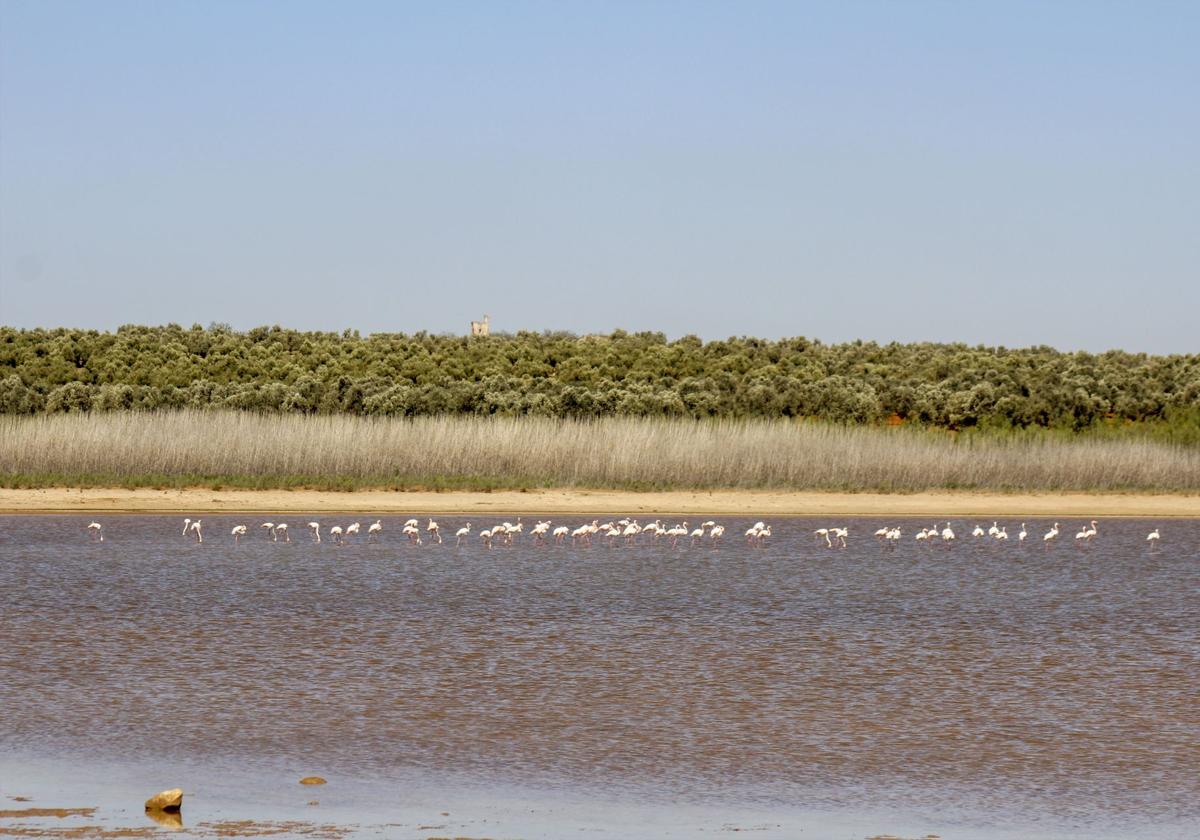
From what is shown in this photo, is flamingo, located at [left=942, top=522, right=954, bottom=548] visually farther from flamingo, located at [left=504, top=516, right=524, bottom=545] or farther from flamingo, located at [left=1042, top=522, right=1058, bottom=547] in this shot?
flamingo, located at [left=504, top=516, right=524, bottom=545]

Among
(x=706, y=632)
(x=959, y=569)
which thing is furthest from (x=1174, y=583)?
(x=706, y=632)

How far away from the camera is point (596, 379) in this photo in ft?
214

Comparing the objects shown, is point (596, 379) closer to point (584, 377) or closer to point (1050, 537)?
point (584, 377)

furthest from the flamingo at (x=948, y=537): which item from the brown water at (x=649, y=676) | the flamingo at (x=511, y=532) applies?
the flamingo at (x=511, y=532)

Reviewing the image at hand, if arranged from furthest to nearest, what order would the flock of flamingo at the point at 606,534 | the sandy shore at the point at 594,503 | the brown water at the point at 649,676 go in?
the sandy shore at the point at 594,503, the flock of flamingo at the point at 606,534, the brown water at the point at 649,676

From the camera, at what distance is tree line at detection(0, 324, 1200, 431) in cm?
4988

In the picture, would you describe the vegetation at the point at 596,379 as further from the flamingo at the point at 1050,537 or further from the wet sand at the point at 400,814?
the wet sand at the point at 400,814

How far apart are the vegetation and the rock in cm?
3170

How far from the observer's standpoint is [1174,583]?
65.6 feet

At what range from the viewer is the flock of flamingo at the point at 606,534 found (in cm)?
2442

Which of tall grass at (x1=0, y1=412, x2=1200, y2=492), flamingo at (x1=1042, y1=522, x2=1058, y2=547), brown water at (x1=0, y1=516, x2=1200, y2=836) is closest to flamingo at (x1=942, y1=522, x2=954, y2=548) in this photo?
flamingo at (x1=1042, y1=522, x2=1058, y2=547)

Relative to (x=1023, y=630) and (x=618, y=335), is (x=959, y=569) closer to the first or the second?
(x=1023, y=630)

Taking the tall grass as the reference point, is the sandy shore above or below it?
below

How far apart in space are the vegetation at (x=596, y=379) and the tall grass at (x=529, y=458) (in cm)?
446
